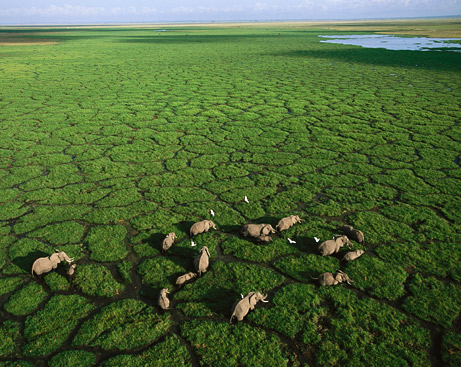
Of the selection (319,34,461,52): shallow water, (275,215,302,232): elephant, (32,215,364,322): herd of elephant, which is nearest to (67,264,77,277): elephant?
(32,215,364,322): herd of elephant

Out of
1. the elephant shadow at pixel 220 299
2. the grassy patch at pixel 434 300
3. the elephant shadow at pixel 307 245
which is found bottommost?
the elephant shadow at pixel 307 245

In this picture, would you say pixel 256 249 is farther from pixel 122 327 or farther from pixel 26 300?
pixel 26 300

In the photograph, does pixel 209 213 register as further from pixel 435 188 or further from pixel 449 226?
pixel 435 188

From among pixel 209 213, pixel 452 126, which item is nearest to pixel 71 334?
pixel 209 213

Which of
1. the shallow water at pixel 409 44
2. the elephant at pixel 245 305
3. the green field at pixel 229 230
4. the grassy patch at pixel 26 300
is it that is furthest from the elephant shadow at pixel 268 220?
the shallow water at pixel 409 44

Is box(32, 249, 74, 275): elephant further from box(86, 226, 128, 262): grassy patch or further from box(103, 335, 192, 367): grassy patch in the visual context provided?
box(103, 335, 192, 367): grassy patch

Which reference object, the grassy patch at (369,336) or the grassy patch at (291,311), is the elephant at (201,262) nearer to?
the grassy patch at (291,311)
